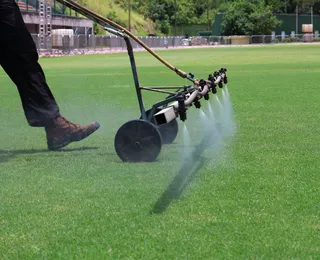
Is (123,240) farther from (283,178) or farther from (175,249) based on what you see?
(283,178)

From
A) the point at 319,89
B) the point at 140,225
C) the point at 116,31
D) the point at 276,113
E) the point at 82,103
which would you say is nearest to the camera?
the point at 140,225

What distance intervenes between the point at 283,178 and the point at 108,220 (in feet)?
5.66

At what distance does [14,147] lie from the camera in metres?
7.53

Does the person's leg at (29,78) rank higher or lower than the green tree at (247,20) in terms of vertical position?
lower

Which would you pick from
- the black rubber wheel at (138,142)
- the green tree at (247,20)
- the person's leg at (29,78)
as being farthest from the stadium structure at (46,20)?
the black rubber wheel at (138,142)

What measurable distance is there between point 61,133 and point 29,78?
64cm

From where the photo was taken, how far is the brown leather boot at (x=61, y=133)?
7094mm

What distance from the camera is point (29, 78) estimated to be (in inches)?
274

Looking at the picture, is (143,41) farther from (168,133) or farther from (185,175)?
(185,175)

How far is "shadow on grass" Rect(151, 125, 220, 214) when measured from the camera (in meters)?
4.72

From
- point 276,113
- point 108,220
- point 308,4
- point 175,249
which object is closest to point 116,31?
point 108,220

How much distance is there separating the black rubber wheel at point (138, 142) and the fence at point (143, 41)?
50.5 m

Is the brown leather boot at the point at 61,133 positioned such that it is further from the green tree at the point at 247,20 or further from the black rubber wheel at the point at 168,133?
the green tree at the point at 247,20

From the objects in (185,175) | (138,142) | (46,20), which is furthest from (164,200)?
(46,20)
